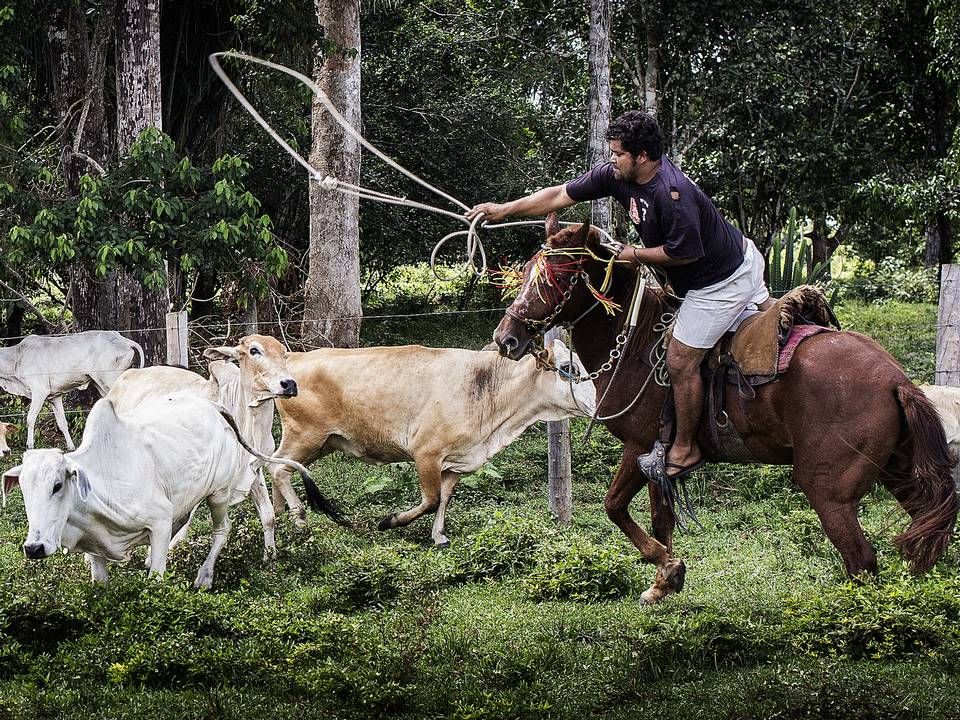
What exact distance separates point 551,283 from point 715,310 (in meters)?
1.02

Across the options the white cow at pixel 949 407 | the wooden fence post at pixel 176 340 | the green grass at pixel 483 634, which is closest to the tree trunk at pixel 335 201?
the wooden fence post at pixel 176 340

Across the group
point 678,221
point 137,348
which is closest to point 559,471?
point 678,221

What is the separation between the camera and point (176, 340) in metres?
11.2

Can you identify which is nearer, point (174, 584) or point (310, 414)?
point (174, 584)

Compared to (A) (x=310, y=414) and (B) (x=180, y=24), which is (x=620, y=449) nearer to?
(A) (x=310, y=414)

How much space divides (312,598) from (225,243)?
189 inches

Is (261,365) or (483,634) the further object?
(261,365)

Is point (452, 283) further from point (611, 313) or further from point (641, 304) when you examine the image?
point (611, 313)

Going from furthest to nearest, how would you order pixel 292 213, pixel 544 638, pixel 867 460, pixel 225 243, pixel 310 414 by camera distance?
pixel 292 213 < pixel 225 243 < pixel 310 414 < pixel 544 638 < pixel 867 460

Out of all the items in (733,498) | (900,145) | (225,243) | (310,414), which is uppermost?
(900,145)

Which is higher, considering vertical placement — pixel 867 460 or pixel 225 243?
pixel 225 243

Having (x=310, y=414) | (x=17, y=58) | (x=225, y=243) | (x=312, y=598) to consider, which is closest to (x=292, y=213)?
Result: (x=17, y=58)

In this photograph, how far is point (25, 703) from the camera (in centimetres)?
583

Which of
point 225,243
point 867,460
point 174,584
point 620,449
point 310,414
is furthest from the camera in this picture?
point 620,449
